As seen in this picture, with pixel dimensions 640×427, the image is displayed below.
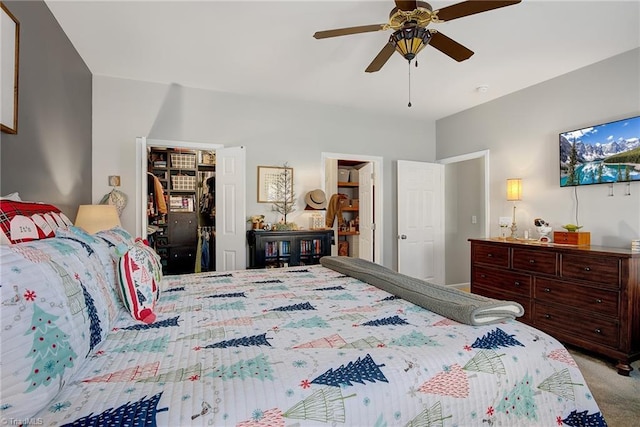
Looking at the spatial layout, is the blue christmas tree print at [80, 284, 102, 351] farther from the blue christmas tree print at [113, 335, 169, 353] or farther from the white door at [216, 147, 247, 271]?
the white door at [216, 147, 247, 271]

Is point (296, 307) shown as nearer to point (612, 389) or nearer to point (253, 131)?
point (612, 389)

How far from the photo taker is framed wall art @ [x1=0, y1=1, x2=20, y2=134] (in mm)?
1725

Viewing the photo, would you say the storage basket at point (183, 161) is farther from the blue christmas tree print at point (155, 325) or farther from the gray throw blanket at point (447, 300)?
the blue christmas tree print at point (155, 325)

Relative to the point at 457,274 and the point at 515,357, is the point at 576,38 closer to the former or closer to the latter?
the point at 515,357

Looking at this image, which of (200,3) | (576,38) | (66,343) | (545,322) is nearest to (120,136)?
(200,3)

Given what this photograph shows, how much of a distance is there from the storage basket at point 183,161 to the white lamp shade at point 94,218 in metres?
2.71

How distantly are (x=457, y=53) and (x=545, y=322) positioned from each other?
8.53 feet

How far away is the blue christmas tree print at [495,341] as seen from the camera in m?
1.19

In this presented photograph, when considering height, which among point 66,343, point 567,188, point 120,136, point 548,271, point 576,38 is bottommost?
point 548,271

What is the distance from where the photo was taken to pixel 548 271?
120 inches

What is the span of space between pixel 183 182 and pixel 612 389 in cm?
577

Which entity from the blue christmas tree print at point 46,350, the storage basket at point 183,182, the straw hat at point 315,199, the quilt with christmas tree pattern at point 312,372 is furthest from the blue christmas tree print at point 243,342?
the storage basket at point 183,182

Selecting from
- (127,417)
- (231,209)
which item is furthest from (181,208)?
(127,417)

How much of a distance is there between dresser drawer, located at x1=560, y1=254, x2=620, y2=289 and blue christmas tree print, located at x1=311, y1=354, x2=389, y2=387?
2.65 m
